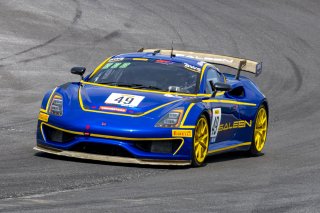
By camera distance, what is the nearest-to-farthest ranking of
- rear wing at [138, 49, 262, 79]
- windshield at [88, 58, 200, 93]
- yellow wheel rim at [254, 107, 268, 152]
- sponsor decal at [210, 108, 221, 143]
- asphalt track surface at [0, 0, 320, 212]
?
asphalt track surface at [0, 0, 320, 212]
sponsor decal at [210, 108, 221, 143]
windshield at [88, 58, 200, 93]
yellow wheel rim at [254, 107, 268, 152]
rear wing at [138, 49, 262, 79]

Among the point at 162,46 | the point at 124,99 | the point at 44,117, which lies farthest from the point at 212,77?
the point at 162,46

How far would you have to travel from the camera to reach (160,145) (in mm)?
10727

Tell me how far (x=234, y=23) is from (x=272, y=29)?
3.31 feet

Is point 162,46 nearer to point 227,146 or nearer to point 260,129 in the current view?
point 260,129

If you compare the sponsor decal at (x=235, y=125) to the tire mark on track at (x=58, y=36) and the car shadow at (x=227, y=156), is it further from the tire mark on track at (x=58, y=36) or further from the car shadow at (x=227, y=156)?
the tire mark on track at (x=58, y=36)

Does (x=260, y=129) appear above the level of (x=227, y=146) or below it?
below

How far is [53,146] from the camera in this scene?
10719 millimetres

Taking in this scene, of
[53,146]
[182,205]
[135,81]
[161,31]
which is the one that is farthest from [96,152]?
[161,31]

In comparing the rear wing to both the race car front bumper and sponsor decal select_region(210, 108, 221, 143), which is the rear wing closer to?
sponsor decal select_region(210, 108, 221, 143)

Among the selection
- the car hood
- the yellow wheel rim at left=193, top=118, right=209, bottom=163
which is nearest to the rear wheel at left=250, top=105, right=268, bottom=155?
the yellow wheel rim at left=193, top=118, right=209, bottom=163

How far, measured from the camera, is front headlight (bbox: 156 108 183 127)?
423 inches

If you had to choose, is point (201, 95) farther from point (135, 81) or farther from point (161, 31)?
point (161, 31)

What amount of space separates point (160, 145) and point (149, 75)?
1.42 m

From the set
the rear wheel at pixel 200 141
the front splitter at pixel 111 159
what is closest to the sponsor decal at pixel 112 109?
the front splitter at pixel 111 159
